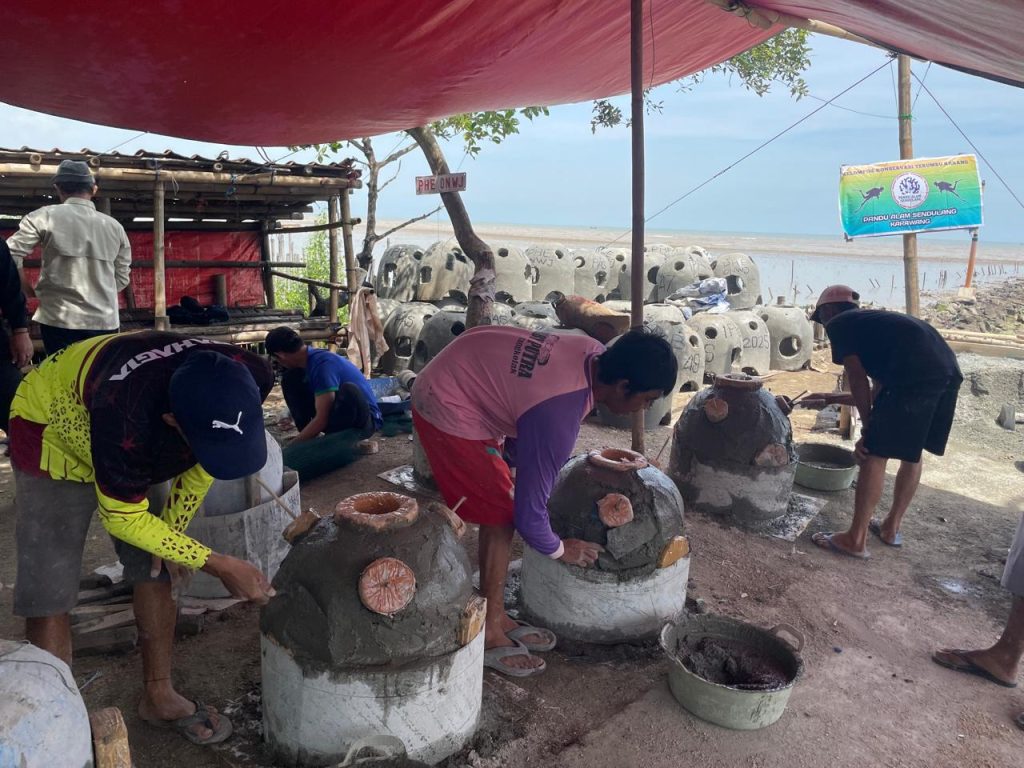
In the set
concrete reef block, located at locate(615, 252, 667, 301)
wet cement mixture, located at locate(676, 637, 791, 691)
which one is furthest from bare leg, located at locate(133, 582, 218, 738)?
concrete reef block, located at locate(615, 252, 667, 301)

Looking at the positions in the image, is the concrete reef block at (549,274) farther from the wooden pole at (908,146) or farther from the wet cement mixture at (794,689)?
the wet cement mixture at (794,689)

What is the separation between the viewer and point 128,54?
350cm

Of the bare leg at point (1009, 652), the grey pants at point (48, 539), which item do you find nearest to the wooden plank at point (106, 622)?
the grey pants at point (48, 539)

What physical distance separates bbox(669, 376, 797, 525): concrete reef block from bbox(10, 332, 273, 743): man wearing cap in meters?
3.39

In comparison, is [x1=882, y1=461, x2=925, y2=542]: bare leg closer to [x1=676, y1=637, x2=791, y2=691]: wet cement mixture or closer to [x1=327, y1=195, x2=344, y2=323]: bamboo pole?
[x1=676, y1=637, x2=791, y2=691]: wet cement mixture

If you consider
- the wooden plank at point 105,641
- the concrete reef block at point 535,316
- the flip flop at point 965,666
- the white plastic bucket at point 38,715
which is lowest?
the flip flop at point 965,666

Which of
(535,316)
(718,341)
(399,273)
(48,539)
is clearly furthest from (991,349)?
(48,539)

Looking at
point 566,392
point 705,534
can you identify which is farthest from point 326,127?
point 705,534

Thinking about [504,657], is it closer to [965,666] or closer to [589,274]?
[965,666]

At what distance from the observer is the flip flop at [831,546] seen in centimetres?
472

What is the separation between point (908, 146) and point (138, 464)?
739 centimetres

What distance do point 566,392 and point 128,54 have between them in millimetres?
2775

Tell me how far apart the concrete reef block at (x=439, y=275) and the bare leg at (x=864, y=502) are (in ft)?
29.0

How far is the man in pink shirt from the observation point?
2.80 metres
